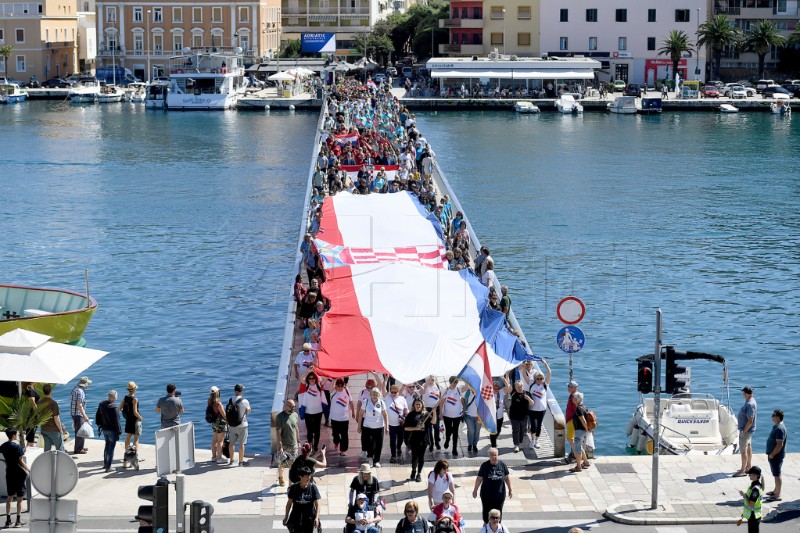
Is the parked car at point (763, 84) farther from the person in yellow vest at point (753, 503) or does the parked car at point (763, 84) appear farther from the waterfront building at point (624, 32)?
the person in yellow vest at point (753, 503)

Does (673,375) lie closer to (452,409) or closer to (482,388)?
(482,388)

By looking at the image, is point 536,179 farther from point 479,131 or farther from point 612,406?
point 612,406

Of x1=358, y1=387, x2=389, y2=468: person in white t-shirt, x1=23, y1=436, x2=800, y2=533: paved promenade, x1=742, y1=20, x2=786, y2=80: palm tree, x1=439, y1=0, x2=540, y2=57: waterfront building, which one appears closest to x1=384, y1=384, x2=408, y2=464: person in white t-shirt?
x1=358, y1=387, x2=389, y2=468: person in white t-shirt

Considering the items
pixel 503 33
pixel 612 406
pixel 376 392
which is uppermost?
pixel 503 33

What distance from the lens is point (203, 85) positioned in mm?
111125

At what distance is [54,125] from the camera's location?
97.7 m

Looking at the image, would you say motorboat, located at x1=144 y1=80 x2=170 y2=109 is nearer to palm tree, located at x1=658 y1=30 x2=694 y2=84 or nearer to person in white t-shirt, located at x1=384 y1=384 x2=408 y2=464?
palm tree, located at x1=658 y1=30 x2=694 y2=84

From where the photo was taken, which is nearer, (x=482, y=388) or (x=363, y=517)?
(x=363, y=517)

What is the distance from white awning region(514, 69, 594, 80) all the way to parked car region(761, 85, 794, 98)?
14.7m

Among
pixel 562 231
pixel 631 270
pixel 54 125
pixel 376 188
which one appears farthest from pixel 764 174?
pixel 54 125

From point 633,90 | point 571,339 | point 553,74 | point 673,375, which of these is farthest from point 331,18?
point 673,375

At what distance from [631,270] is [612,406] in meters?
15.9

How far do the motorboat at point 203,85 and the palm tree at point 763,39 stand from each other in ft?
145

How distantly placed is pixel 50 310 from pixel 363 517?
1751 cm
